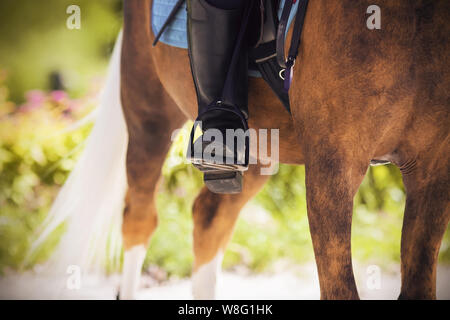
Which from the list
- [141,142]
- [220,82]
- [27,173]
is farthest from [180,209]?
[220,82]

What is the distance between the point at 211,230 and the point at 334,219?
46.6 inches

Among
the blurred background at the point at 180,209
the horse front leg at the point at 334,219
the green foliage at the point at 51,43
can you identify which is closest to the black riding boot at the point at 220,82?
the horse front leg at the point at 334,219

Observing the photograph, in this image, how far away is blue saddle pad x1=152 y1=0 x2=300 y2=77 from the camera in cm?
179

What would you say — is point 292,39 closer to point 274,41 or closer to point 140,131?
point 274,41

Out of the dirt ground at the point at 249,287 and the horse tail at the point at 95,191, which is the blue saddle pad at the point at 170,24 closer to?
the horse tail at the point at 95,191

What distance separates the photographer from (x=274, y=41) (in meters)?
1.46

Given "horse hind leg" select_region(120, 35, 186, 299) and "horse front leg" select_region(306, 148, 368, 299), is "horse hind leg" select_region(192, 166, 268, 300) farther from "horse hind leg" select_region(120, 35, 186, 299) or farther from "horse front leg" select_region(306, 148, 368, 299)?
"horse front leg" select_region(306, 148, 368, 299)

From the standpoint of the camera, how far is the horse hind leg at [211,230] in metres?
2.28

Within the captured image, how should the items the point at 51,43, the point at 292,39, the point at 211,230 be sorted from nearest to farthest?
the point at 292,39
the point at 211,230
the point at 51,43

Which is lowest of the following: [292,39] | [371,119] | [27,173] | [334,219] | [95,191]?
[334,219]

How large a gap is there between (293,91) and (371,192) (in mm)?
2961

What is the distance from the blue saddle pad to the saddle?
0.33 metres

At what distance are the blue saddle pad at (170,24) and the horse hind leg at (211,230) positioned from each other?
0.75 meters
